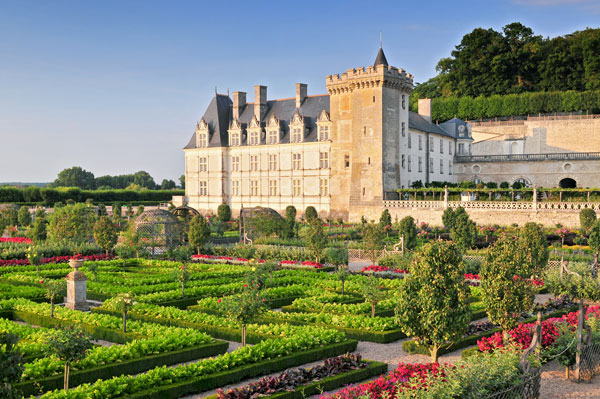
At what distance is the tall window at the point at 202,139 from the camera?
203 feet

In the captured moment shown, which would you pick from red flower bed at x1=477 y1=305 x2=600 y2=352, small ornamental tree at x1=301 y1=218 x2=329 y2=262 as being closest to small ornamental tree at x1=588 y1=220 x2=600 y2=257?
small ornamental tree at x1=301 y1=218 x2=329 y2=262

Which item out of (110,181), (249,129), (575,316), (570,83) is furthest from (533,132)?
(110,181)

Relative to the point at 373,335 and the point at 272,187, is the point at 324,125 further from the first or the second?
the point at 373,335

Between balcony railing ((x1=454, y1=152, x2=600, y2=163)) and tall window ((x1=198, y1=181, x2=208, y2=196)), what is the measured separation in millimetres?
24990

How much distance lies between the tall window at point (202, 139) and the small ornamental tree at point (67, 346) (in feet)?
167

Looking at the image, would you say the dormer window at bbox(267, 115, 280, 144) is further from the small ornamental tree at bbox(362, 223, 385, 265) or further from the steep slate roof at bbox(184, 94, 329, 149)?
the small ornamental tree at bbox(362, 223, 385, 265)

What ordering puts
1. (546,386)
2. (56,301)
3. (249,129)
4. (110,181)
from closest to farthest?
(546,386)
(56,301)
(249,129)
(110,181)

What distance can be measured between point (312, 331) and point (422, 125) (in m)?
45.0

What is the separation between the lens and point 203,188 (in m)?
62.8

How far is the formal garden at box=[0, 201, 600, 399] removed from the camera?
11.4 m

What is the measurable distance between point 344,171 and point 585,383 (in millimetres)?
39654

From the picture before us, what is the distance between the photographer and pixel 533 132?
67062 millimetres

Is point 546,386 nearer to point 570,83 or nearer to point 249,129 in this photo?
point 249,129

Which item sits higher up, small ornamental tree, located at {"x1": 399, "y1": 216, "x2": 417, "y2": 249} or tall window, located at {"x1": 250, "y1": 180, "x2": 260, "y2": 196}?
tall window, located at {"x1": 250, "y1": 180, "x2": 260, "y2": 196}
